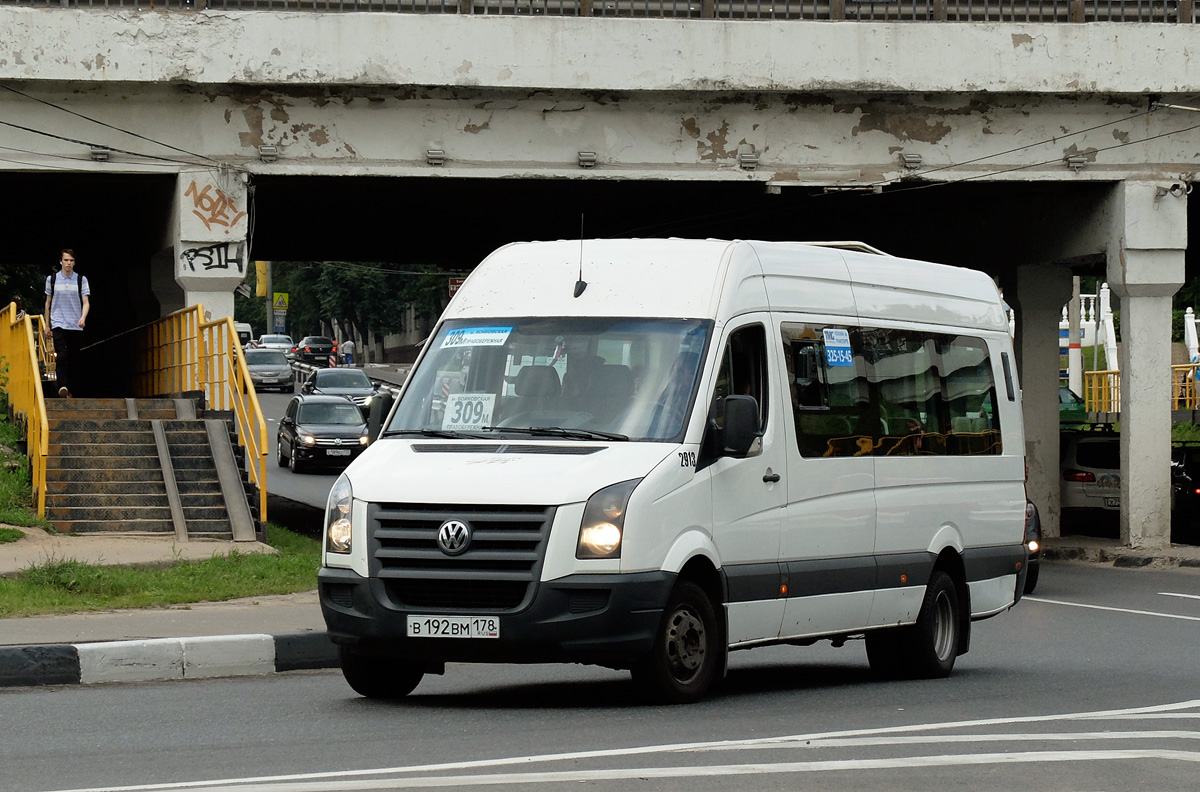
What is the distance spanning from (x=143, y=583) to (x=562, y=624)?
662cm

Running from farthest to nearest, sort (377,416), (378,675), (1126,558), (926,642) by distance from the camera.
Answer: (1126,558) < (926,642) < (377,416) < (378,675)

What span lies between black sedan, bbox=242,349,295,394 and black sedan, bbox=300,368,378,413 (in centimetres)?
1184

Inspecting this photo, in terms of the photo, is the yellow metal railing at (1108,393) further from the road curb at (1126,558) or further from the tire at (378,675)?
the tire at (378,675)

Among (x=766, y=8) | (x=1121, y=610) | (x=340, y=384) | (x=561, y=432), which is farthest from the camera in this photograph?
(x=340, y=384)

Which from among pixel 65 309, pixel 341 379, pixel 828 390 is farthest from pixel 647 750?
pixel 341 379

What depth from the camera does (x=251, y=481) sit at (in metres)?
17.8

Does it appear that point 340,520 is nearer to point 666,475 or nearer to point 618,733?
point 666,475

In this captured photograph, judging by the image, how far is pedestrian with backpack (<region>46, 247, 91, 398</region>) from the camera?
762 inches

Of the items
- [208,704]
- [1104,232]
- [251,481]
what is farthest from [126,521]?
[1104,232]

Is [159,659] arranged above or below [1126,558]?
above

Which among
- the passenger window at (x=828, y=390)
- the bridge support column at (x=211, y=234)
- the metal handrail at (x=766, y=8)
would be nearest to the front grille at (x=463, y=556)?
the passenger window at (x=828, y=390)

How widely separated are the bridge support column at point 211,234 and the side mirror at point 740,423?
12.1 meters

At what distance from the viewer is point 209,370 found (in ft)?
65.2

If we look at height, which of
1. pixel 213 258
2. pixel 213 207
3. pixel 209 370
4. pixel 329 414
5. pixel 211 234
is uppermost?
pixel 213 207
